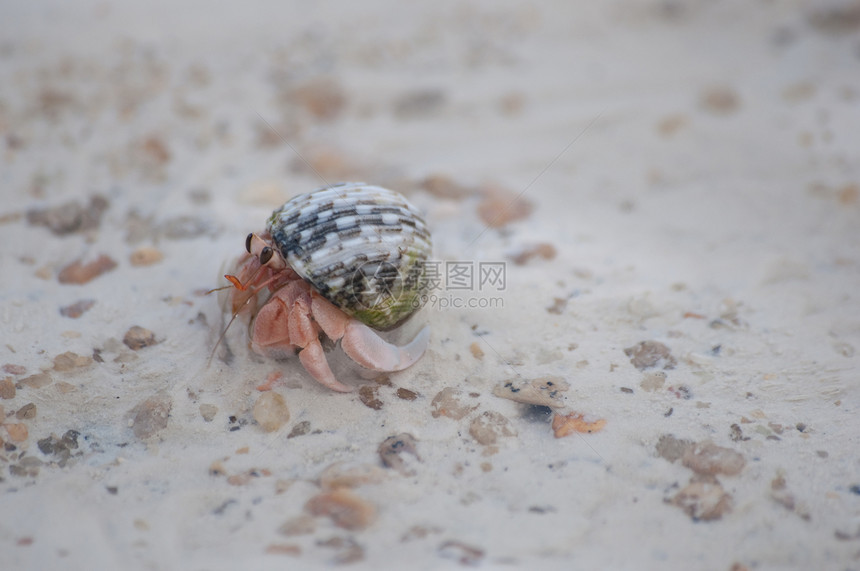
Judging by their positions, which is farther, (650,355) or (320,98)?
(320,98)

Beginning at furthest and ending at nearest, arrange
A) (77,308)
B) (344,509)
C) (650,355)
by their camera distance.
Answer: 1. (77,308)
2. (650,355)
3. (344,509)

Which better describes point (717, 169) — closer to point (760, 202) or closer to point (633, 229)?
point (760, 202)

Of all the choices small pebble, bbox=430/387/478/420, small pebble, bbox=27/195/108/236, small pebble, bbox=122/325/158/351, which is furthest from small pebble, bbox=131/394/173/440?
small pebble, bbox=27/195/108/236

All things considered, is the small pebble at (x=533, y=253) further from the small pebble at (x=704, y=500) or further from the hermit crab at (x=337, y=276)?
the small pebble at (x=704, y=500)

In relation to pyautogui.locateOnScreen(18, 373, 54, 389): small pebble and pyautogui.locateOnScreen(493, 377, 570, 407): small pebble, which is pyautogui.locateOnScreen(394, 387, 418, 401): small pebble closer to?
pyautogui.locateOnScreen(493, 377, 570, 407): small pebble

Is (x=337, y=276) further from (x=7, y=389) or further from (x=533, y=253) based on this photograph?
(x=7, y=389)

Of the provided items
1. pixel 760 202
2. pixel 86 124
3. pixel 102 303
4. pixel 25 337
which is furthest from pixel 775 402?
pixel 86 124

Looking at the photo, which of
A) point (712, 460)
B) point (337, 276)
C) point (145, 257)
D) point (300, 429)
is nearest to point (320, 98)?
point (145, 257)
